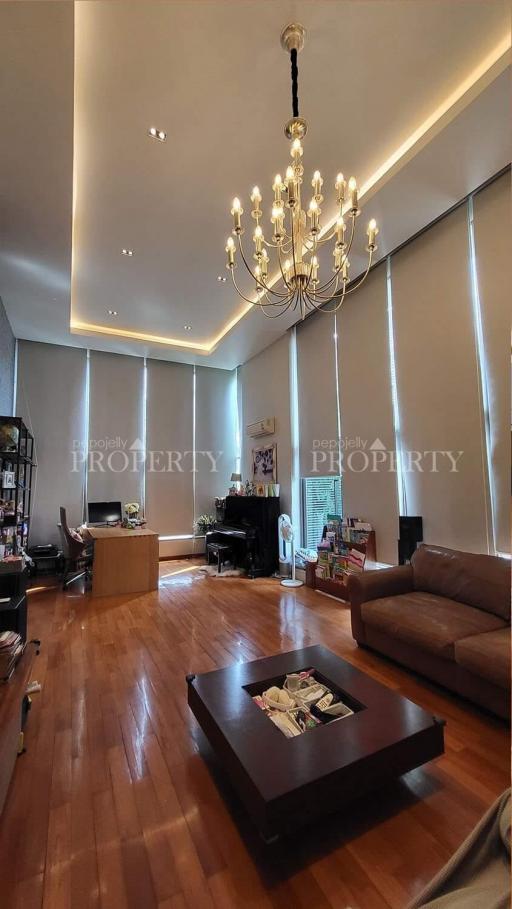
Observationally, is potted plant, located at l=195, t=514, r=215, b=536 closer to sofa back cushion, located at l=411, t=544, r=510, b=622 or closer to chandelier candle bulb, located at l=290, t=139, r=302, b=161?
sofa back cushion, located at l=411, t=544, r=510, b=622

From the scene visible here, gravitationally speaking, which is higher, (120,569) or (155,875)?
(120,569)

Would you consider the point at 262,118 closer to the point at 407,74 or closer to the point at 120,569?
the point at 407,74

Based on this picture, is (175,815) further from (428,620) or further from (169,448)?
(169,448)

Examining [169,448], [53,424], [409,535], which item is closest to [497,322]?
[409,535]

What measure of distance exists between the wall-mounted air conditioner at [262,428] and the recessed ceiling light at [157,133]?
3.84 metres

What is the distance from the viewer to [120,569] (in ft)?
14.6

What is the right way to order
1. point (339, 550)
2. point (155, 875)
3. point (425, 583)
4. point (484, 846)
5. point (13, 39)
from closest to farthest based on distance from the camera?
point (484, 846) → point (155, 875) → point (13, 39) → point (425, 583) → point (339, 550)

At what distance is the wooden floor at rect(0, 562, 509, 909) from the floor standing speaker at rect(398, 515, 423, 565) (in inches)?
44.1

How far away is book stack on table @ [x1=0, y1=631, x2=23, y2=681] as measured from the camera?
1.82 m

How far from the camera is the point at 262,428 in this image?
6.08 metres

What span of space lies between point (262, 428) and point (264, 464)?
607 mm

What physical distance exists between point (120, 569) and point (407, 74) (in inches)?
200

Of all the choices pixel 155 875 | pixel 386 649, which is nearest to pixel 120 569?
pixel 386 649

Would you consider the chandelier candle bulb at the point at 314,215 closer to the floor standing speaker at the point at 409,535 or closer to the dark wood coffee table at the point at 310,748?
the dark wood coffee table at the point at 310,748
